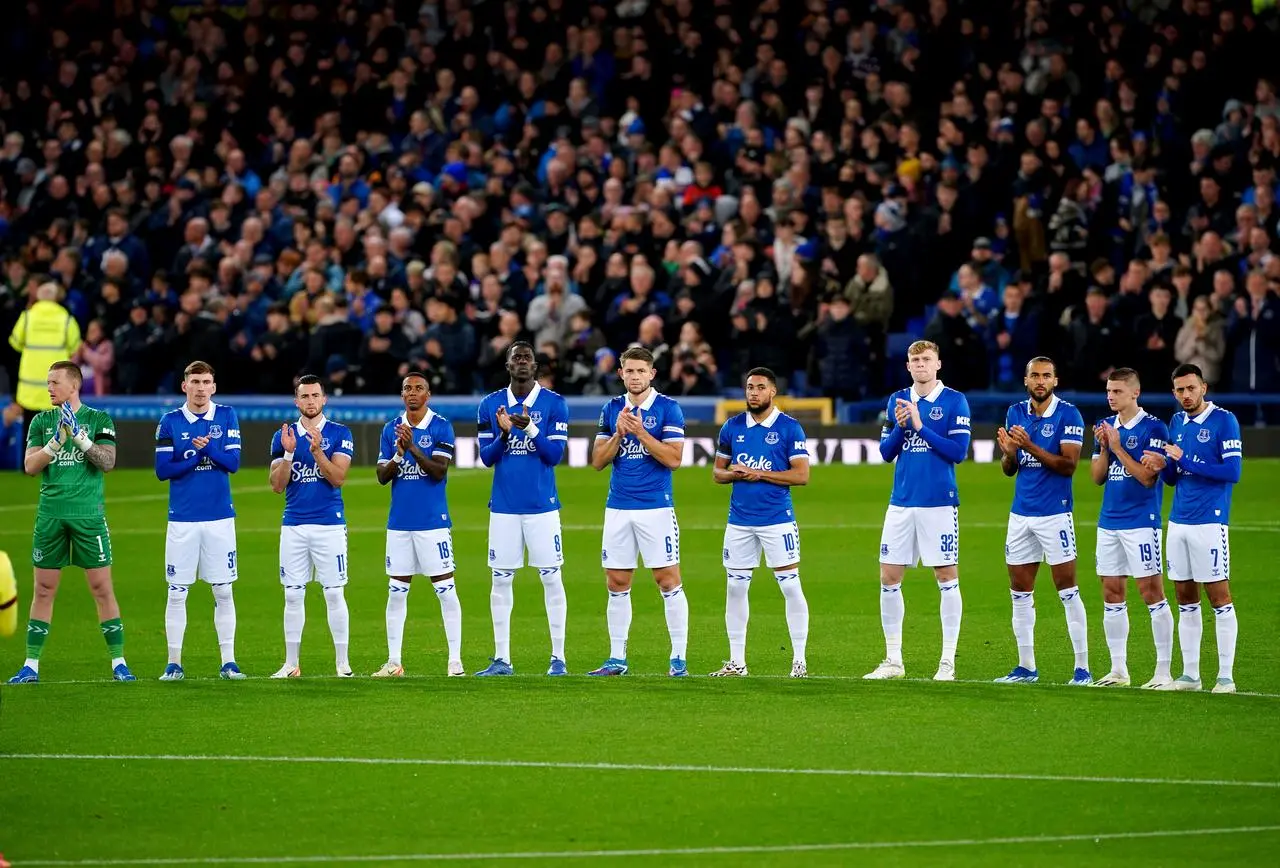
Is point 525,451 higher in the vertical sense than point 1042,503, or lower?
higher

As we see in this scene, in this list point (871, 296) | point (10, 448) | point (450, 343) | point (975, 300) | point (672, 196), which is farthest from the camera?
point (10, 448)

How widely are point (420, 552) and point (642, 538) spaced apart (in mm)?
1591

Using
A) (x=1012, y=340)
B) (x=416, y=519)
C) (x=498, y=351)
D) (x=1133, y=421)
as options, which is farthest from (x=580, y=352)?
(x=1133, y=421)

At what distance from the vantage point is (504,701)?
13398 millimetres

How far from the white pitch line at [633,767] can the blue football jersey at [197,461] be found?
3022 mm

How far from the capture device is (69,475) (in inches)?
559

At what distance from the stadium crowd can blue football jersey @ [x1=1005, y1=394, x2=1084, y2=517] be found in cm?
1066

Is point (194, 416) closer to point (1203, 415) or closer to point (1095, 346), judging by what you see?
point (1203, 415)

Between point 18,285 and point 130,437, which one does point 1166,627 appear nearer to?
point 130,437

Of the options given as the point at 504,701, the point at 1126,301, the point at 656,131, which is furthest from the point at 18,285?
the point at 504,701

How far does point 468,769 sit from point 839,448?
51.4 ft

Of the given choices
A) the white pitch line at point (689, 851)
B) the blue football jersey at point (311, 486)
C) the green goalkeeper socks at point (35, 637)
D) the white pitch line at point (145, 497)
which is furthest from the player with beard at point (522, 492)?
the white pitch line at point (145, 497)

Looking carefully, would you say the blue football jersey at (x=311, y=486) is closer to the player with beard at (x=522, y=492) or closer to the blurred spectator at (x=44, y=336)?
the player with beard at (x=522, y=492)

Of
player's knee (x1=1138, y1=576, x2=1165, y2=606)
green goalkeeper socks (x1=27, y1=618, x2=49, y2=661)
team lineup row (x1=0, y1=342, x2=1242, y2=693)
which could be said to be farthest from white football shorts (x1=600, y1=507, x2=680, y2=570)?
green goalkeeper socks (x1=27, y1=618, x2=49, y2=661)
